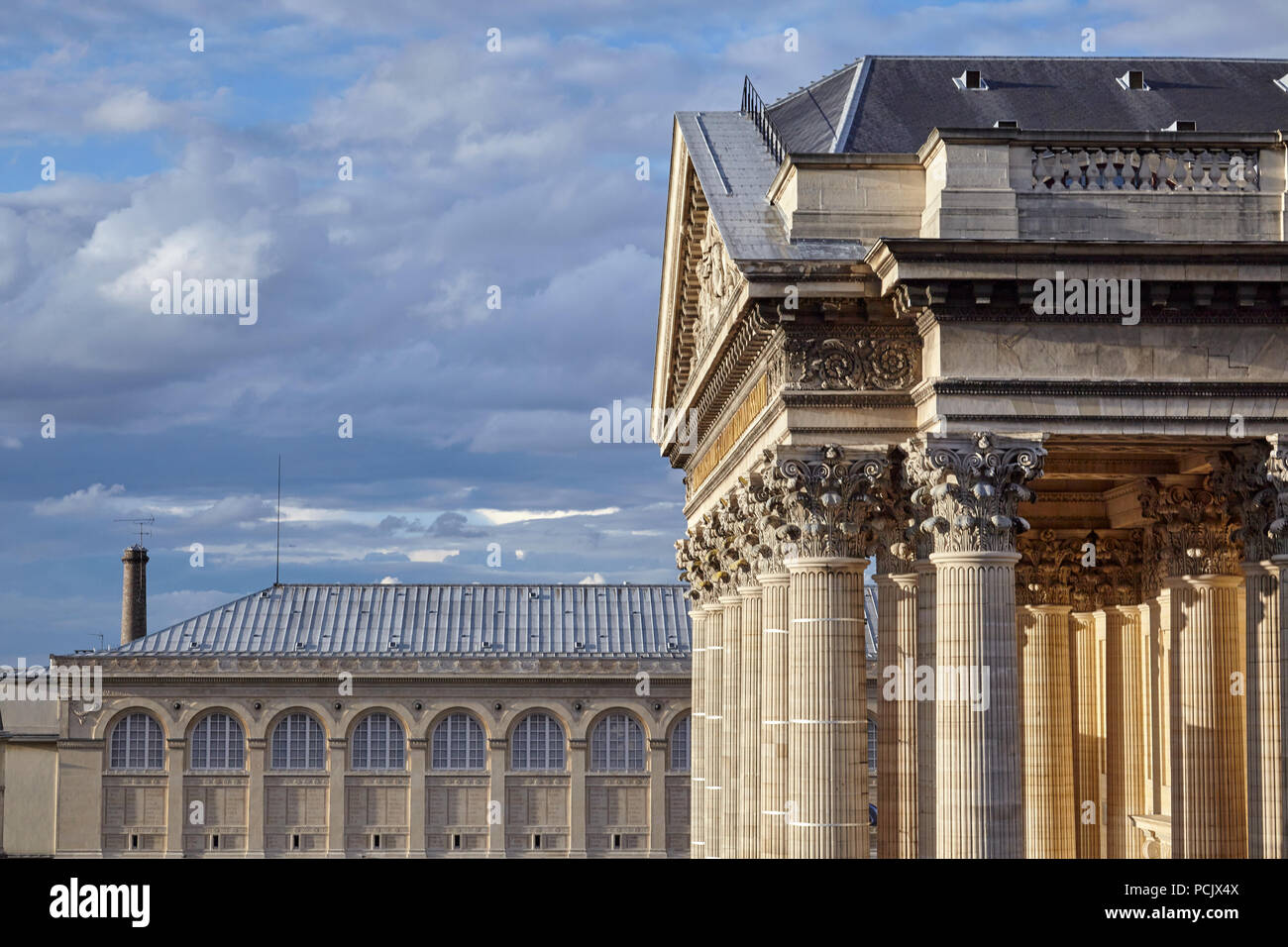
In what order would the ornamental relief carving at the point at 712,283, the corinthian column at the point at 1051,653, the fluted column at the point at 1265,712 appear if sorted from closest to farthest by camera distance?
1. the fluted column at the point at 1265,712
2. the ornamental relief carving at the point at 712,283
3. the corinthian column at the point at 1051,653

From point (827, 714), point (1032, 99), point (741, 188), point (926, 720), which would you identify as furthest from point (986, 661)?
point (1032, 99)

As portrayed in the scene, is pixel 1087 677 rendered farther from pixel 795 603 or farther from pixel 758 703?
pixel 795 603

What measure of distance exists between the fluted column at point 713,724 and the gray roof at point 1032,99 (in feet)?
48.2

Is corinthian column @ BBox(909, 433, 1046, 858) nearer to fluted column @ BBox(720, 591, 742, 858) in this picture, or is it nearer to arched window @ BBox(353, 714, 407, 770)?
fluted column @ BBox(720, 591, 742, 858)

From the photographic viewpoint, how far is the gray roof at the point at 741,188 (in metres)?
30.8

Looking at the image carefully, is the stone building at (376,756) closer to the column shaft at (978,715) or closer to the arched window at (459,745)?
the arched window at (459,745)

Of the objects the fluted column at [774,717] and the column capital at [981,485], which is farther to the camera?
the fluted column at [774,717]

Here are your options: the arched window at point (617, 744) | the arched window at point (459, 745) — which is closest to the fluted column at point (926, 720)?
the arched window at point (617, 744)

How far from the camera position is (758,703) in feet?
128

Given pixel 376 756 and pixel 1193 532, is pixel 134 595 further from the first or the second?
pixel 1193 532

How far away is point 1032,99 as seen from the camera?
3734cm

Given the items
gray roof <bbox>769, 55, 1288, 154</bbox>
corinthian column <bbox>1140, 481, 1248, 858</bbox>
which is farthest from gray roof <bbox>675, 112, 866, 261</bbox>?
corinthian column <bbox>1140, 481, 1248, 858</bbox>
